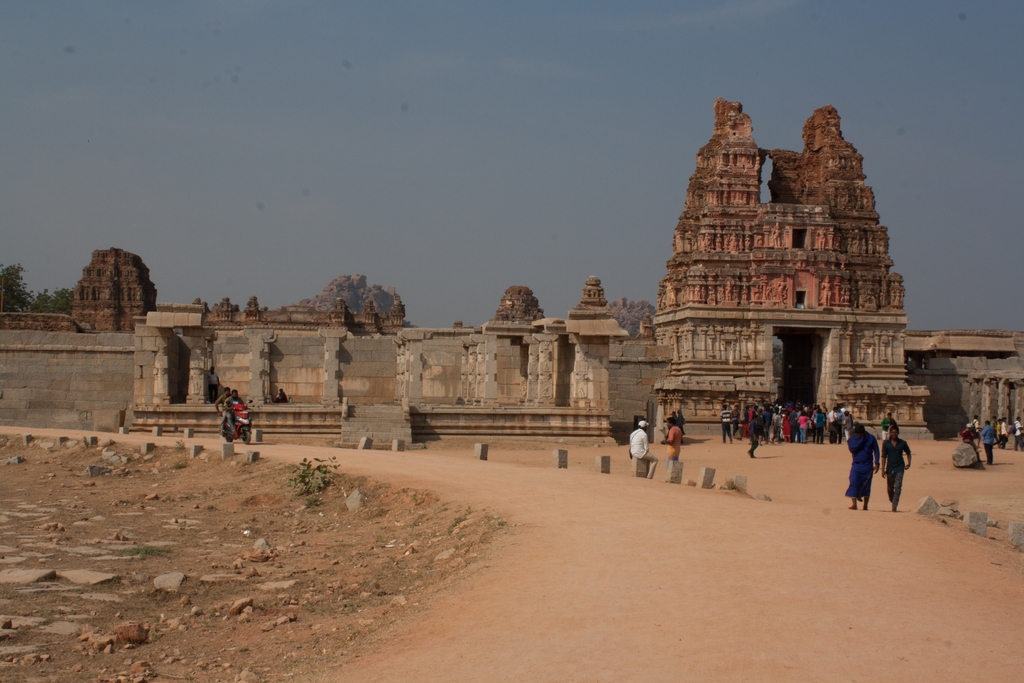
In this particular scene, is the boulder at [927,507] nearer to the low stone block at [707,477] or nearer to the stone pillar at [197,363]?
the low stone block at [707,477]

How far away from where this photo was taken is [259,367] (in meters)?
21.5

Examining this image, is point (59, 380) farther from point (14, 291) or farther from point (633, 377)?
point (14, 291)

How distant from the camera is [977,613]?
6.79m

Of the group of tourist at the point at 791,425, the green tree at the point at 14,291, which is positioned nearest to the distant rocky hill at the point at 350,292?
the green tree at the point at 14,291

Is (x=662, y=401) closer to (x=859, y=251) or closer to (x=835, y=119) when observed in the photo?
(x=859, y=251)

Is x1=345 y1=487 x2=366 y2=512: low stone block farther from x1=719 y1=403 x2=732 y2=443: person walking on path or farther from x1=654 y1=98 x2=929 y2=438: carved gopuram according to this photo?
x1=654 y1=98 x2=929 y2=438: carved gopuram

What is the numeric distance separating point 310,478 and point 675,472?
524 centimetres

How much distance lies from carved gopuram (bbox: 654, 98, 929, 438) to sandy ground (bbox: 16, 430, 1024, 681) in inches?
758

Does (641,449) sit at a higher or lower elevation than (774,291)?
lower

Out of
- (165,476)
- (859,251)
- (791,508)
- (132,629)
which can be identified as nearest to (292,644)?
(132,629)

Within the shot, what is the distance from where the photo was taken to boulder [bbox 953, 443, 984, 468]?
65.4 ft

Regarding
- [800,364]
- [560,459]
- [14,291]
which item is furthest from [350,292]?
[560,459]

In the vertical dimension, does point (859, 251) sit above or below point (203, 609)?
above

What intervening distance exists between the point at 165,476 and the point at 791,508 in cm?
969
